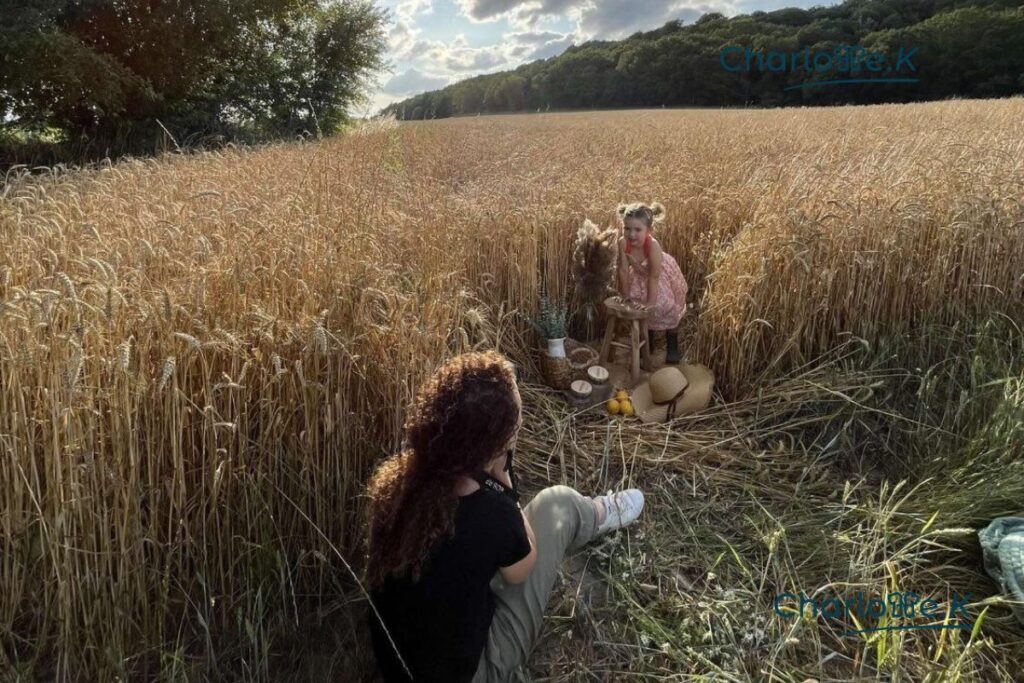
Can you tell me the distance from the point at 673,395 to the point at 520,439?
33.7 inches

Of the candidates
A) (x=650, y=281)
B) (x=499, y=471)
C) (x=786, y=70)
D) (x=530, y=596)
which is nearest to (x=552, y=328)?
(x=650, y=281)

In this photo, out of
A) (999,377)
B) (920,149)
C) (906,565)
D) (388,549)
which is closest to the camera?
(388,549)

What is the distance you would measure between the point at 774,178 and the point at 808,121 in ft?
28.4

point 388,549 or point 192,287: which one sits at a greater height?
point 192,287

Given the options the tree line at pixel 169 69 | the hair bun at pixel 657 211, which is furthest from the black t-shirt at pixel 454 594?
the tree line at pixel 169 69

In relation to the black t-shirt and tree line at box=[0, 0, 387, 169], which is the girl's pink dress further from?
tree line at box=[0, 0, 387, 169]

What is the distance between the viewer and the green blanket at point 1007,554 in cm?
184

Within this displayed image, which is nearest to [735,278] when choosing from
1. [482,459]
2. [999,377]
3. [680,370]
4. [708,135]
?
[680,370]

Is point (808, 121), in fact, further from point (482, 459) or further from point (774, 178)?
point (482, 459)

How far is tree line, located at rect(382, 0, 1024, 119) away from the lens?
78.9 ft

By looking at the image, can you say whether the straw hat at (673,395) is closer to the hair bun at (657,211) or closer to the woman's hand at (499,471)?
the hair bun at (657,211)

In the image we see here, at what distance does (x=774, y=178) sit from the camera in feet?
14.7

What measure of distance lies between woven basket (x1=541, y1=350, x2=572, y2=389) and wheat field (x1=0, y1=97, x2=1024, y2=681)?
4.8 inches

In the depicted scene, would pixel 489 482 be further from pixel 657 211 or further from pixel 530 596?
pixel 657 211
